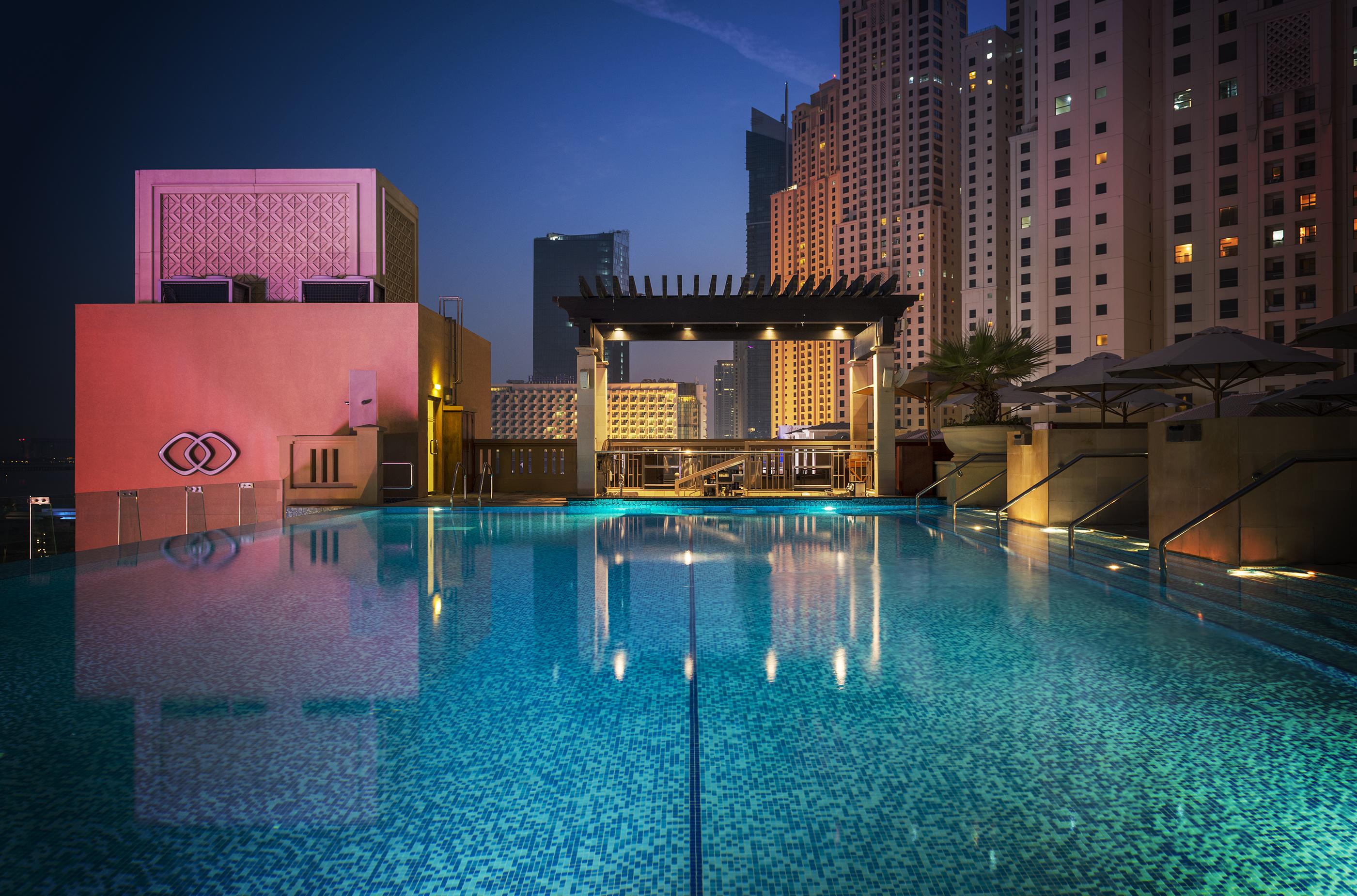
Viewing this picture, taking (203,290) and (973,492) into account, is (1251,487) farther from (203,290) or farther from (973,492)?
(203,290)

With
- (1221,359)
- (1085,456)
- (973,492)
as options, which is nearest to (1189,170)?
(1221,359)

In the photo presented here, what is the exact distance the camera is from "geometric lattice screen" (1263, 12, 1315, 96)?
128 feet

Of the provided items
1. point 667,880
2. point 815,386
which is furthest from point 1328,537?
point 815,386

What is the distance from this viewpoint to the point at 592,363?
14359 mm

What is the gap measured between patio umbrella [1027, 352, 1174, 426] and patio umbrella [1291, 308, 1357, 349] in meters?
2.57

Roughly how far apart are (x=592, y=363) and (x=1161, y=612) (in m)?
11.0

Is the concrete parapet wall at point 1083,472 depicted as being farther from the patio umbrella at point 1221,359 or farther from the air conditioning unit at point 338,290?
the air conditioning unit at point 338,290

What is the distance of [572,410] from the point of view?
92.6 m

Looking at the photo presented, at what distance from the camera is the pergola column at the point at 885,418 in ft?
46.7

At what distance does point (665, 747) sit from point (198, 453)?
18987 millimetres

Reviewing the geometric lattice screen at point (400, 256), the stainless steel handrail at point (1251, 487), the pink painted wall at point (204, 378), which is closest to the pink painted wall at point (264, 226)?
the geometric lattice screen at point (400, 256)

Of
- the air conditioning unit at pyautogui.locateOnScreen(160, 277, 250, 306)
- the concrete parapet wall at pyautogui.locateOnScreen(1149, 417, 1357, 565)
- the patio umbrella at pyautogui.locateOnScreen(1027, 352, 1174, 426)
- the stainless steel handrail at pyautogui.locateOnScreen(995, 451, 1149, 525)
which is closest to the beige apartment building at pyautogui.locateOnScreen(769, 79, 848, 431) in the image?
the air conditioning unit at pyautogui.locateOnScreen(160, 277, 250, 306)

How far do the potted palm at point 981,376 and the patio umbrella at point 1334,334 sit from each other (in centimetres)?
420

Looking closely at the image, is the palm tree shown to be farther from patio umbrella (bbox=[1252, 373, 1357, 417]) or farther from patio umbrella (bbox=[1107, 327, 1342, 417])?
patio umbrella (bbox=[1252, 373, 1357, 417])
